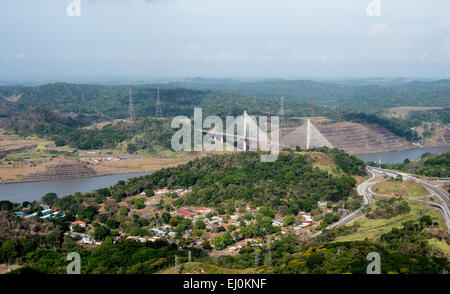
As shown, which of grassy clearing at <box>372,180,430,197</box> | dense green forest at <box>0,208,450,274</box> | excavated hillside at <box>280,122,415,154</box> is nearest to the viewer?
dense green forest at <box>0,208,450,274</box>

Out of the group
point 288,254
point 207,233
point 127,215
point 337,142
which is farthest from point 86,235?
point 337,142

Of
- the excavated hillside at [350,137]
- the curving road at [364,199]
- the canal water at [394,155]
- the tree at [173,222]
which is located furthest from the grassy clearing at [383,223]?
the canal water at [394,155]

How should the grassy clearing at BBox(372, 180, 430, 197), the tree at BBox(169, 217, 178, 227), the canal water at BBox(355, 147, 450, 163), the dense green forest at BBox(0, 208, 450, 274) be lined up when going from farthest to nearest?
the canal water at BBox(355, 147, 450, 163)
the grassy clearing at BBox(372, 180, 430, 197)
the tree at BBox(169, 217, 178, 227)
the dense green forest at BBox(0, 208, 450, 274)

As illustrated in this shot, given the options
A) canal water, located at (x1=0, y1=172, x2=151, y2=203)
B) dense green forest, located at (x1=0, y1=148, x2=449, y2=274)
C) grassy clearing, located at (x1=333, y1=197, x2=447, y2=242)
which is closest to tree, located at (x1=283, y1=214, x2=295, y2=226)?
dense green forest, located at (x1=0, y1=148, x2=449, y2=274)

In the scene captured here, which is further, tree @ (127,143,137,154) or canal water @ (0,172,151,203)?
tree @ (127,143,137,154)

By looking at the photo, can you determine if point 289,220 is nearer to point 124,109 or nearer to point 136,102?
point 124,109

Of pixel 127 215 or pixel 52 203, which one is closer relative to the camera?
pixel 127 215

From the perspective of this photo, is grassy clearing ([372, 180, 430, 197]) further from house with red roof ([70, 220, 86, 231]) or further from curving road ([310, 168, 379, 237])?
house with red roof ([70, 220, 86, 231])
